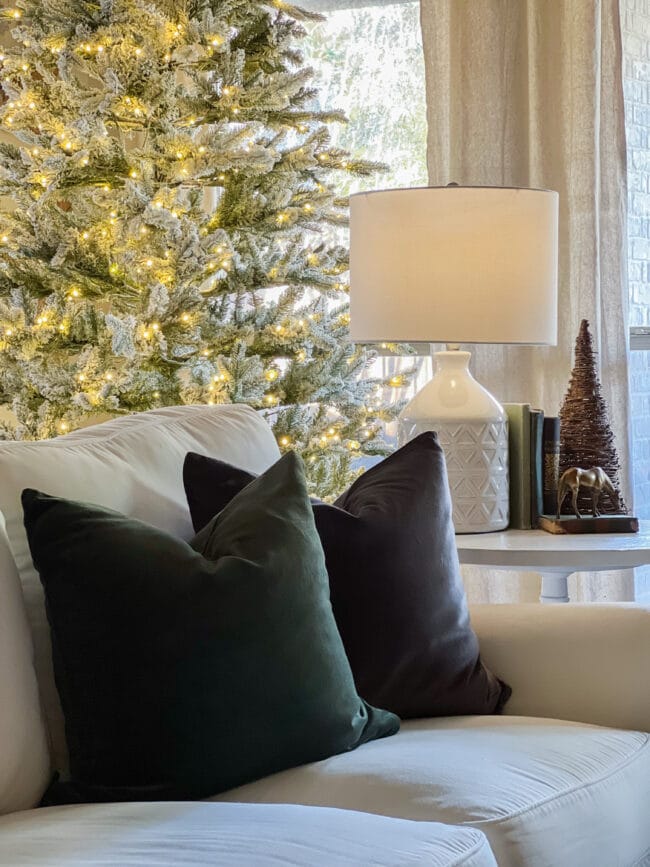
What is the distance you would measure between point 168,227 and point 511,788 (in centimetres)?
189

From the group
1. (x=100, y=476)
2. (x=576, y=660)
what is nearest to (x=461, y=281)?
(x=576, y=660)

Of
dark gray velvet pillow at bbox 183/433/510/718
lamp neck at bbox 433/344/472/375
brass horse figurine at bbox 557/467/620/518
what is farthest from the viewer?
lamp neck at bbox 433/344/472/375

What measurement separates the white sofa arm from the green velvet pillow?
422mm

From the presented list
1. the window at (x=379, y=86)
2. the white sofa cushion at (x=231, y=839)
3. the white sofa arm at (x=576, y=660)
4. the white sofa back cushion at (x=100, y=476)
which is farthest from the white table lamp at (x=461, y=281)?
the white sofa cushion at (x=231, y=839)

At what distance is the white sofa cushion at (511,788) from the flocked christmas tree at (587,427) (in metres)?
1.05

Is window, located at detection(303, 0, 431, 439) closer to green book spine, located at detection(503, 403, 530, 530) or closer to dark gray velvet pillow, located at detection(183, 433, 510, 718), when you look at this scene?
green book spine, located at detection(503, 403, 530, 530)

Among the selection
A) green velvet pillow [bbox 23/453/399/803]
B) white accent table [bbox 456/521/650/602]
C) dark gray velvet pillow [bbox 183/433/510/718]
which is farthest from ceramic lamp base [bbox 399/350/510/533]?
green velvet pillow [bbox 23/453/399/803]

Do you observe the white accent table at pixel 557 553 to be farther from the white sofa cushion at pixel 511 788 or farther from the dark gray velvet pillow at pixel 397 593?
the white sofa cushion at pixel 511 788

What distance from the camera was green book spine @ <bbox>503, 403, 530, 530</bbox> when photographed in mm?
2529

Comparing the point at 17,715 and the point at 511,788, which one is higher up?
the point at 17,715

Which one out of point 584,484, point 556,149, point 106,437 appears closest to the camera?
point 106,437

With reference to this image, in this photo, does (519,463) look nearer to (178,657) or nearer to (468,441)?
(468,441)

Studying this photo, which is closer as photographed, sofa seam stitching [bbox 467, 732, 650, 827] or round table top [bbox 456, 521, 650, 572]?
sofa seam stitching [bbox 467, 732, 650, 827]

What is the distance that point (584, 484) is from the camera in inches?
95.0
